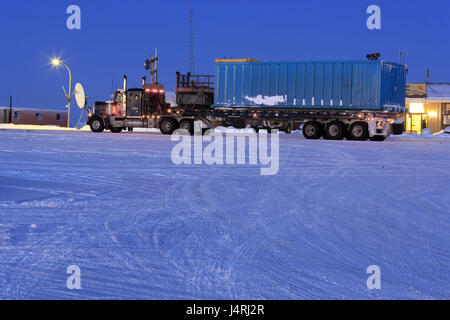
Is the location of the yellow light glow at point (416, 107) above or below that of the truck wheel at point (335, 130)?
above

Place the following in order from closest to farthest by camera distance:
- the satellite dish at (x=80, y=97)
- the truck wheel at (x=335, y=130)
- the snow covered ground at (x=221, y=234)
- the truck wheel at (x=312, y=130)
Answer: the snow covered ground at (x=221, y=234), the truck wheel at (x=335, y=130), the truck wheel at (x=312, y=130), the satellite dish at (x=80, y=97)

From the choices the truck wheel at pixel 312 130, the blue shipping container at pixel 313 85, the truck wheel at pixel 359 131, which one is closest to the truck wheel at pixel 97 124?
the blue shipping container at pixel 313 85

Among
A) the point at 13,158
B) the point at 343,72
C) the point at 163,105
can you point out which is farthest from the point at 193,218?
the point at 163,105

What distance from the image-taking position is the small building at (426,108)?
52.2 metres

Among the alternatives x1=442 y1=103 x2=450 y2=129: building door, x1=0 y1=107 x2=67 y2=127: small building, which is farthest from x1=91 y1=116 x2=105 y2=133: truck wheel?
x1=0 y1=107 x2=67 y2=127: small building

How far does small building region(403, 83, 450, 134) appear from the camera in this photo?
52250 mm

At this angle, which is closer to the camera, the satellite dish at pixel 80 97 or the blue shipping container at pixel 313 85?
the blue shipping container at pixel 313 85

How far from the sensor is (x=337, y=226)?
289 inches

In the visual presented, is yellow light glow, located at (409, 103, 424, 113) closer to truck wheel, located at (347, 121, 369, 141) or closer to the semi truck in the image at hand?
the semi truck

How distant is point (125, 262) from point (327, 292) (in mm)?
2026

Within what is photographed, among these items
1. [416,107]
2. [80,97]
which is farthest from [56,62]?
[416,107]

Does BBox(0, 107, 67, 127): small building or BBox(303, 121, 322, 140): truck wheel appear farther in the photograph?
BBox(0, 107, 67, 127): small building

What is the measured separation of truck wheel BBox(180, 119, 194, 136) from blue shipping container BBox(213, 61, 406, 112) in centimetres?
197

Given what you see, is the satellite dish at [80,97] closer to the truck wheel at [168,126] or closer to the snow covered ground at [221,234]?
the truck wheel at [168,126]
